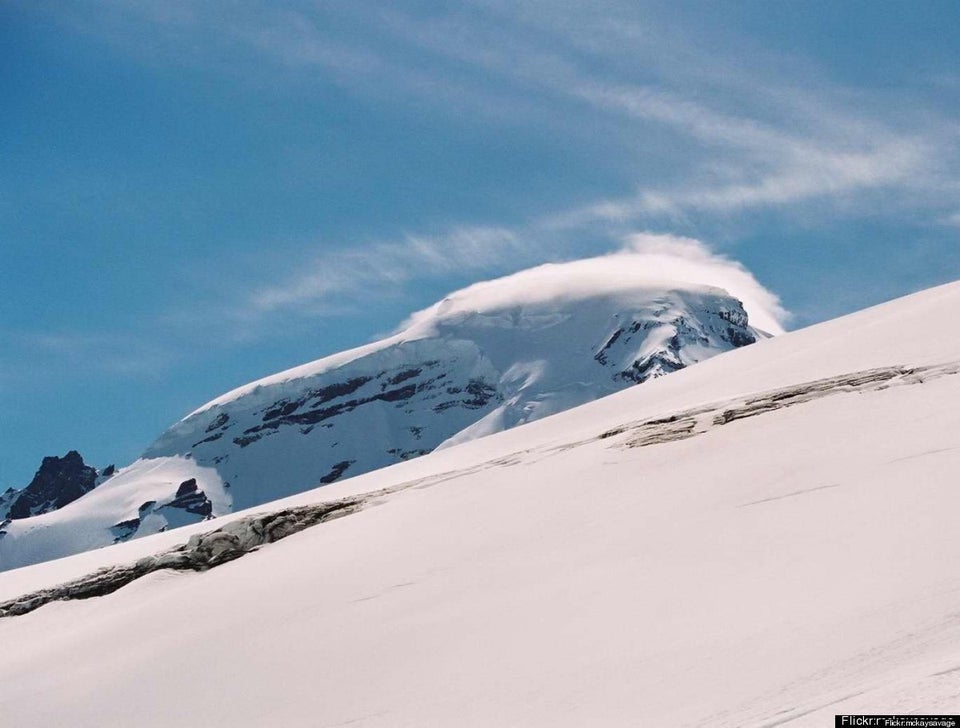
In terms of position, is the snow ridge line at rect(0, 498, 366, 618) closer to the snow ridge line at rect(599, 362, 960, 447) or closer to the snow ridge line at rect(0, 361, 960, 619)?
the snow ridge line at rect(0, 361, 960, 619)

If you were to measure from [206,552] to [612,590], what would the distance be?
10.0 metres

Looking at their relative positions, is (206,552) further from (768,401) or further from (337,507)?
(768,401)

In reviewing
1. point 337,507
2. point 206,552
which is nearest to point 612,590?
point 337,507

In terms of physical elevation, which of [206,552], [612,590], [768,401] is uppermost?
[768,401]

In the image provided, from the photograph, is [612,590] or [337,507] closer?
[612,590]

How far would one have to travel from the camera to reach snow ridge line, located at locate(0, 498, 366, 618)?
1995cm

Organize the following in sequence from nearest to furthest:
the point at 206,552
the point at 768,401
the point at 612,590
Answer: the point at 612,590
the point at 768,401
the point at 206,552

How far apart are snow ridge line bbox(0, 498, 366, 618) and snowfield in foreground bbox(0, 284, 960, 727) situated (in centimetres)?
24

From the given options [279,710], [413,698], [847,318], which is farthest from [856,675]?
[847,318]

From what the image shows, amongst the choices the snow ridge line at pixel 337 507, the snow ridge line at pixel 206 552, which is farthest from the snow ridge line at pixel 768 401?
the snow ridge line at pixel 206 552

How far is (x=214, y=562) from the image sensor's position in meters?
19.7

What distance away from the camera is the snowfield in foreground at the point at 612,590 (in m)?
9.30

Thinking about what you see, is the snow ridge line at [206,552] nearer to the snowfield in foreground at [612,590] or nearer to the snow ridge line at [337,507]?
the snow ridge line at [337,507]

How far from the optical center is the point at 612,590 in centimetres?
1228
